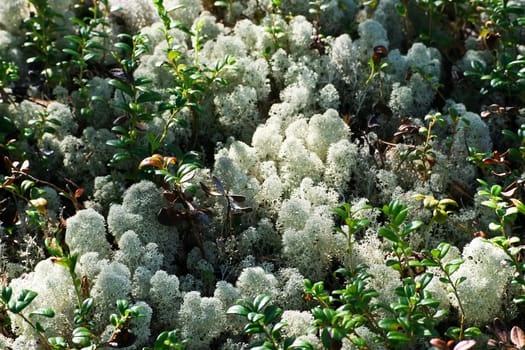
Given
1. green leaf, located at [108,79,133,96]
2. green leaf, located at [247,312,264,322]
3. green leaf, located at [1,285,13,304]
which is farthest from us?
green leaf, located at [108,79,133,96]

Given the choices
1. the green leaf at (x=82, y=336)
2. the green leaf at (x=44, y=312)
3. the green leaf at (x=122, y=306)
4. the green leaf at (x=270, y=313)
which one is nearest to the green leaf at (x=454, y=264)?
the green leaf at (x=270, y=313)

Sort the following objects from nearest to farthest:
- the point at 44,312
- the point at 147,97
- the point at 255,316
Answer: the point at 255,316
the point at 44,312
the point at 147,97

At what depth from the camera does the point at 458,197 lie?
312cm

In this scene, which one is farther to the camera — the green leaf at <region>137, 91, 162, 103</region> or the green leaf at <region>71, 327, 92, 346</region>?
the green leaf at <region>137, 91, 162, 103</region>

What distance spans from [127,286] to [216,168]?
0.75 m

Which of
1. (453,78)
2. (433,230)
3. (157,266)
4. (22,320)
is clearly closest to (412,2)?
(453,78)

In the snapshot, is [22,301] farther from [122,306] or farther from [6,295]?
[122,306]

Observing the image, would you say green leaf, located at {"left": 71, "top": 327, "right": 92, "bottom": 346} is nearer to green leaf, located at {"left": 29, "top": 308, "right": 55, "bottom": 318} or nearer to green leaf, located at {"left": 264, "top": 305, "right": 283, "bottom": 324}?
green leaf, located at {"left": 29, "top": 308, "right": 55, "bottom": 318}

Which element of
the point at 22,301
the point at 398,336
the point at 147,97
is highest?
the point at 147,97

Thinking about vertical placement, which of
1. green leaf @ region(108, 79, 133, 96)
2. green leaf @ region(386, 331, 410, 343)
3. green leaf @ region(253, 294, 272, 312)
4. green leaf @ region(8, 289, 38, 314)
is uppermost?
green leaf @ region(108, 79, 133, 96)

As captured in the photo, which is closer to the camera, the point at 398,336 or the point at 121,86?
the point at 398,336

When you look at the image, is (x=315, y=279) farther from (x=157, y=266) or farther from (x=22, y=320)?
(x=22, y=320)

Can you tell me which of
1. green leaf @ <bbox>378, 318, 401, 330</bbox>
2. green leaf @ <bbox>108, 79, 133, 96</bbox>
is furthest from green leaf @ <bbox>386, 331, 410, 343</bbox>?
green leaf @ <bbox>108, 79, 133, 96</bbox>

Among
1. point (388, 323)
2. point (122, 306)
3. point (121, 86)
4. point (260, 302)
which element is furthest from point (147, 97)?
point (388, 323)
